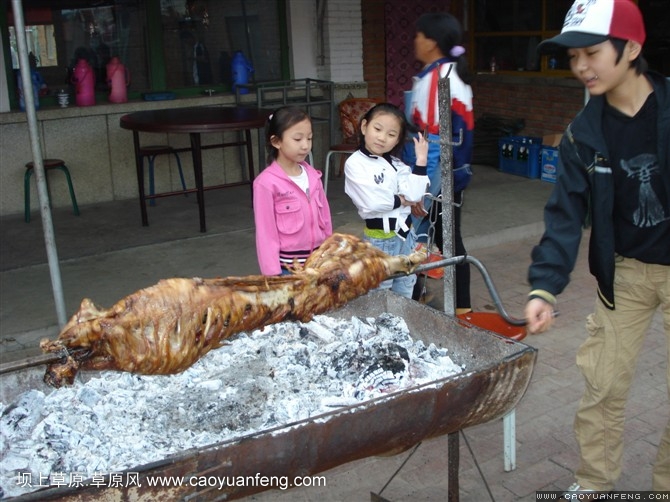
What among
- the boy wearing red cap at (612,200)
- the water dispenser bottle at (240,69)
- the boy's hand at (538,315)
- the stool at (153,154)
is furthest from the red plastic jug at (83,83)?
the boy's hand at (538,315)

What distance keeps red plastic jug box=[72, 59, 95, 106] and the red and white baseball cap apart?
6001 millimetres

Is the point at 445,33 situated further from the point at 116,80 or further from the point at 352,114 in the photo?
the point at 116,80

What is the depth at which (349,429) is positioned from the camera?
7.57ft

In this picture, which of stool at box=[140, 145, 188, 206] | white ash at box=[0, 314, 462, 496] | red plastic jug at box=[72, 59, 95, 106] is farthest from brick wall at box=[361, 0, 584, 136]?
white ash at box=[0, 314, 462, 496]

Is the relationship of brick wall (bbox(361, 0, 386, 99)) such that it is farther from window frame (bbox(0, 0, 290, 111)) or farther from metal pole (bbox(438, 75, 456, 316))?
metal pole (bbox(438, 75, 456, 316))

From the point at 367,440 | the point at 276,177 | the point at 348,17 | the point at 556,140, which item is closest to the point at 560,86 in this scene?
the point at 556,140

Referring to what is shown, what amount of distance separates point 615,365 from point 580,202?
679 mm

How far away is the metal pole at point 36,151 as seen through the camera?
404cm

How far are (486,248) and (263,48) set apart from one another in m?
3.68

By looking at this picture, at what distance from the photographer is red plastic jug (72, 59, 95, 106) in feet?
25.0

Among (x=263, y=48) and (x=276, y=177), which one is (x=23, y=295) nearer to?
(x=276, y=177)

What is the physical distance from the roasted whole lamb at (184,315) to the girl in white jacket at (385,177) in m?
1.11

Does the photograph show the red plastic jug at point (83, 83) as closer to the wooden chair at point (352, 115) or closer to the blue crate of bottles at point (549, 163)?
the wooden chair at point (352, 115)

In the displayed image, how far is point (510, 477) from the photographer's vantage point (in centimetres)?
354
